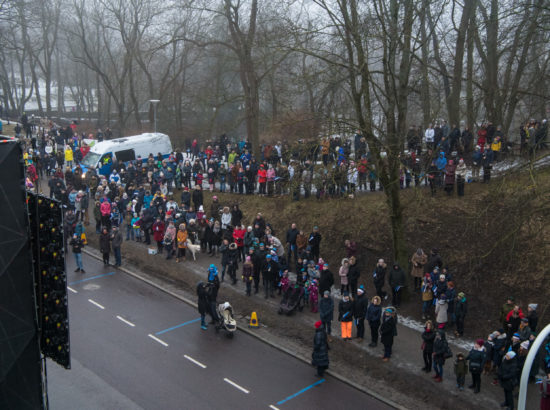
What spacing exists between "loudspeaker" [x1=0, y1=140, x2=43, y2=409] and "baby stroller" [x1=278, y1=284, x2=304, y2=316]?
9.15 meters

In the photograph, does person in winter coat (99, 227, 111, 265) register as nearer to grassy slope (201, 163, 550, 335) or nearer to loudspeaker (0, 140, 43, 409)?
grassy slope (201, 163, 550, 335)

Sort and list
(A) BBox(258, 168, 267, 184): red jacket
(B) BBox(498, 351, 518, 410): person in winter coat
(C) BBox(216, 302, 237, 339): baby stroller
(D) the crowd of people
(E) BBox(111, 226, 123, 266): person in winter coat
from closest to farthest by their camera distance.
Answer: (B) BBox(498, 351, 518, 410): person in winter coat → (D) the crowd of people → (C) BBox(216, 302, 237, 339): baby stroller → (E) BBox(111, 226, 123, 266): person in winter coat → (A) BBox(258, 168, 267, 184): red jacket

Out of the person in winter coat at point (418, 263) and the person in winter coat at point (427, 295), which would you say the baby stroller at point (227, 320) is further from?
the person in winter coat at point (418, 263)

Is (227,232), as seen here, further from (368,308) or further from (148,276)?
(368,308)

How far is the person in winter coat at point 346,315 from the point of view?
48.6ft

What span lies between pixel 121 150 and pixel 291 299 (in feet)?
53.5

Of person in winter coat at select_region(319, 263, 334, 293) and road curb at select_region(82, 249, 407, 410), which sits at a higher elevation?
person in winter coat at select_region(319, 263, 334, 293)

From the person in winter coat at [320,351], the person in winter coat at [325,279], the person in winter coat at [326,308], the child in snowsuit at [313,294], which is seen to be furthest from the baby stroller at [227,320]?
the person in winter coat at [325,279]

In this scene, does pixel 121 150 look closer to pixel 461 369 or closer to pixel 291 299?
pixel 291 299

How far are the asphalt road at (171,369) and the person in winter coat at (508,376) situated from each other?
8.69ft

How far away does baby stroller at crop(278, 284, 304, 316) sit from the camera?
16.7m

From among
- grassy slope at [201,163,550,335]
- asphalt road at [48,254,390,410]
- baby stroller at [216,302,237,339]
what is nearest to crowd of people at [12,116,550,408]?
baby stroller at [216,302,237,339]

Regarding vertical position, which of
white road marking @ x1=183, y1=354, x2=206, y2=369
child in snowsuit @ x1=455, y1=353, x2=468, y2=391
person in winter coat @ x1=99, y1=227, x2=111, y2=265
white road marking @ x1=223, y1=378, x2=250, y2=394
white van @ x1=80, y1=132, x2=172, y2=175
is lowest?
white road marking @ x1=223, y1=378, x2=250, y2=394

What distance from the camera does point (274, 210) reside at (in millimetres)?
23219
